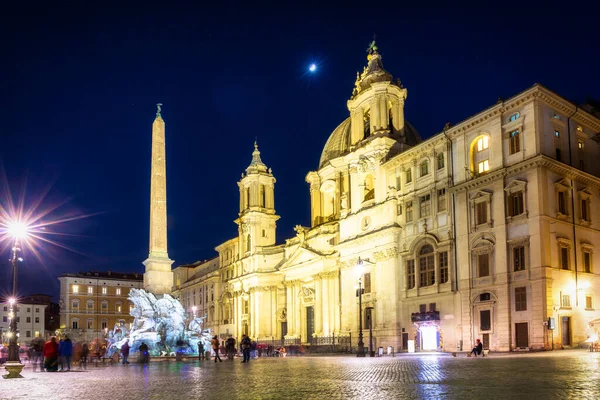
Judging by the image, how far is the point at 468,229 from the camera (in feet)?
135

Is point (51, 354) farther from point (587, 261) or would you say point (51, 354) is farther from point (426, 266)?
point (587, 261)

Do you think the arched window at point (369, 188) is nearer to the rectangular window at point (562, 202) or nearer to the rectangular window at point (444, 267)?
the rectangular window at point (444, 267)

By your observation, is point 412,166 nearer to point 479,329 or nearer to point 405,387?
point 479,329

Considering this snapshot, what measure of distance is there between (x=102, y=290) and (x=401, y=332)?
75.2 m

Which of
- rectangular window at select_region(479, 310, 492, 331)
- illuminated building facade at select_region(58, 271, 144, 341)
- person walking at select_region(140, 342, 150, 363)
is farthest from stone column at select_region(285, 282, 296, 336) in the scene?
illuminated building facade at select_region(58, 271, 144, 341)

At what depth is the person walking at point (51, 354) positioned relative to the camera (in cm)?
2503

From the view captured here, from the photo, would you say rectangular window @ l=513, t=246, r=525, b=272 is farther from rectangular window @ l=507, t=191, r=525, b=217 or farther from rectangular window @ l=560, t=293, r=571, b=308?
rectangular window @ l=560, t=293, r=571, b=308

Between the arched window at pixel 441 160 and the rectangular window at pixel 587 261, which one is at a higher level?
the arched window at pixel 441 160

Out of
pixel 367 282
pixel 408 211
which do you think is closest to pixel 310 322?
pixel 367 282

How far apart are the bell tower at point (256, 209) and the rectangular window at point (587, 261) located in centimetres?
4330

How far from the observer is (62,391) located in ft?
47.7

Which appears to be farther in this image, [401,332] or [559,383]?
[401,332]

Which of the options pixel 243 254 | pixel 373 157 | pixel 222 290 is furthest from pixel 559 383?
pixel 222 290

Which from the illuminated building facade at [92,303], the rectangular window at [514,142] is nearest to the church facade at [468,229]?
the rectangular window at [514,142]
